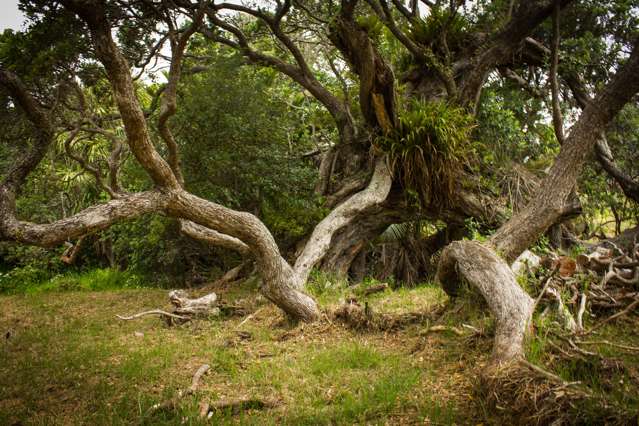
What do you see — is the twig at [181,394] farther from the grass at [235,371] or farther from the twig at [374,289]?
the twig at [374,289]

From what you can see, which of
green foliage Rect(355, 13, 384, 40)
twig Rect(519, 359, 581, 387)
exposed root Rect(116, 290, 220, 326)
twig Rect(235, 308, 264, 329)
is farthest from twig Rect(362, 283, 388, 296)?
green foliage Rect(355, 13, 384, 40)

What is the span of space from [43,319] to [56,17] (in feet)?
13.3

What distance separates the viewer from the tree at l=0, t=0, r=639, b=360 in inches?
171

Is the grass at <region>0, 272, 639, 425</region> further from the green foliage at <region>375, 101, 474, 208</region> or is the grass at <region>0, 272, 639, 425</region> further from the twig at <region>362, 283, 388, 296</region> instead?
the green foliage at <region>375, 101, 474, 208</region>

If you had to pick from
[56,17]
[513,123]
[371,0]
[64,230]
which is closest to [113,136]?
[56,17]

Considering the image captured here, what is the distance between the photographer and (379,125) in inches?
324

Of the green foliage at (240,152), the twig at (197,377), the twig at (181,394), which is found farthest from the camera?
the green foliage at (240,152)

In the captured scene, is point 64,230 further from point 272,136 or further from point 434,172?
point 434,172

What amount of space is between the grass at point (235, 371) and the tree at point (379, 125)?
613 mm

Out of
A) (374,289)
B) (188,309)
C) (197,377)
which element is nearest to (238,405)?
(197,377)

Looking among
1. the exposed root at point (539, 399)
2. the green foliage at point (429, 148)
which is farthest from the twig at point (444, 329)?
the green foliage at point (429, 148)

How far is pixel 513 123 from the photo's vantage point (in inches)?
367

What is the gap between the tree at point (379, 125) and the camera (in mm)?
4348

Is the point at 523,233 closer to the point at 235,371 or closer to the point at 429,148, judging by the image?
the point at 429,148
